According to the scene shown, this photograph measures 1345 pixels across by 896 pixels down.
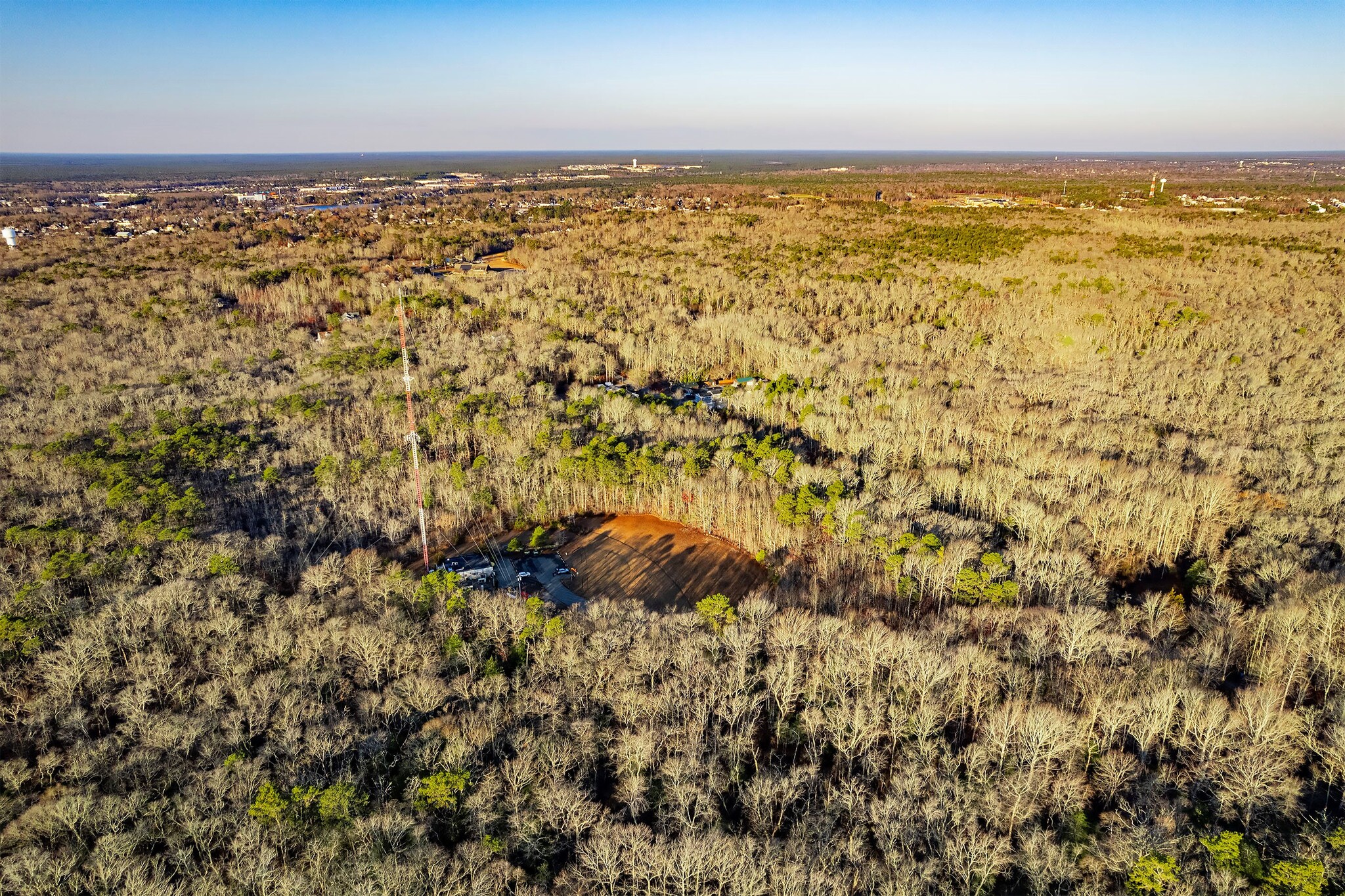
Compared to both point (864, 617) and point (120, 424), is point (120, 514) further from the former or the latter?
point (864, 617)

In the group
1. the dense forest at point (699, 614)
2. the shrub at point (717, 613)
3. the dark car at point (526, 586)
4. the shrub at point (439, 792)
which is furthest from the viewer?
the dark car at point (526, 586)

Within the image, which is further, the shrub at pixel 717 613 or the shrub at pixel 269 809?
the shrub at pixel 717 613

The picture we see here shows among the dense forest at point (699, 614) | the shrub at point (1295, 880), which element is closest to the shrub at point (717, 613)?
the dense forest at point (699, 614)

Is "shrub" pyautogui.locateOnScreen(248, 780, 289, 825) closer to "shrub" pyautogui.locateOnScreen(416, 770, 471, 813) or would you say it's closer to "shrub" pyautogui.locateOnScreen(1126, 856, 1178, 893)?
"shrub" pyautogui.locateOnScreen(416, 770, 471, 813)

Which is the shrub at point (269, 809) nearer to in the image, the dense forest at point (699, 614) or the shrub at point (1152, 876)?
the dense forest at point (699, 614)

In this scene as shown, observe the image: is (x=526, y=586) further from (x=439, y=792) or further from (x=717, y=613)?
(x=439, y=792)

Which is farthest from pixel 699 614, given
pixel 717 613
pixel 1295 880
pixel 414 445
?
pixel 1295 880

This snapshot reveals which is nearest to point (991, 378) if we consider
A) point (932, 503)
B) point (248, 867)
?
point (932, 503)
